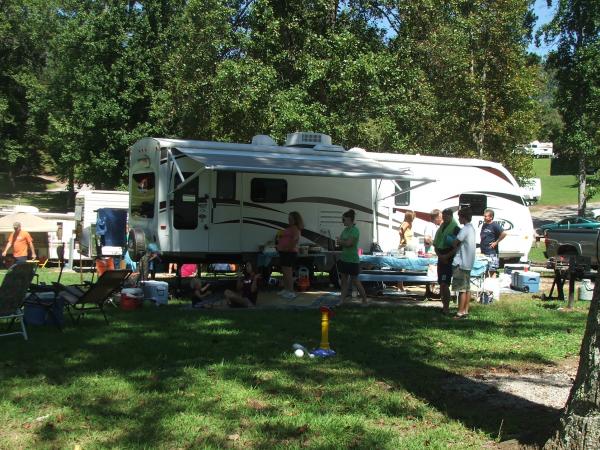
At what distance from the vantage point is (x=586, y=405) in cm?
388

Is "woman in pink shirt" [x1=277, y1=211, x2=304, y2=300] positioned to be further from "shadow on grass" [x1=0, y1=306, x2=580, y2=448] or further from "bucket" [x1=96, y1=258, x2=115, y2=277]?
"bucket" [x1=96, y1=258, x2=115, y2=277]

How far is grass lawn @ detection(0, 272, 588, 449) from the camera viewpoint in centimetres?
461

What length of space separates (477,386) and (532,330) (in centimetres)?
315

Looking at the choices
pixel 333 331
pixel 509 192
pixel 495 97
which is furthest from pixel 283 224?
pixel 495 97

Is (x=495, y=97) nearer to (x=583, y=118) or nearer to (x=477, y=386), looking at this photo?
(x=583, y=118)

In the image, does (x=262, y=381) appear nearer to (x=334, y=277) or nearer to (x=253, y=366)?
(x=253, y=366)

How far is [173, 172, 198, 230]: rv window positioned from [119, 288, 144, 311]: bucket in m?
2.25

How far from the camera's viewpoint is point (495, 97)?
82.5ft

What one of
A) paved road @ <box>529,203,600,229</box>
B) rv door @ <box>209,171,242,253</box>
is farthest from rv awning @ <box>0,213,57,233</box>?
paved road @ <box>529,203,600,229</box>

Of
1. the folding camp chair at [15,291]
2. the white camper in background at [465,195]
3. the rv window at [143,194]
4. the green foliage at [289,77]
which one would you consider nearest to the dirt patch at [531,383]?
the folding camp chair at [15,291]

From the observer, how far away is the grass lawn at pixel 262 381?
4.61 m

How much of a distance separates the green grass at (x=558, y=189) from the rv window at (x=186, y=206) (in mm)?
39751

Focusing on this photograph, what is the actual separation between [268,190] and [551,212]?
34094 mm

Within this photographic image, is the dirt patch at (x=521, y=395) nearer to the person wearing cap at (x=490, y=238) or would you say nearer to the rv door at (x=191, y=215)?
the person wearing cap at (x=490, y=238)
